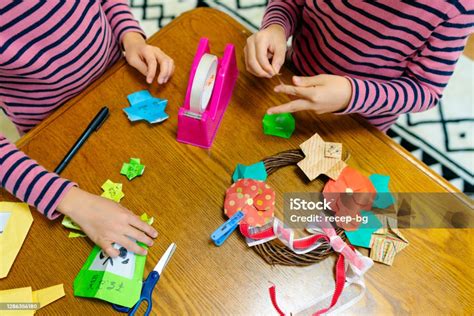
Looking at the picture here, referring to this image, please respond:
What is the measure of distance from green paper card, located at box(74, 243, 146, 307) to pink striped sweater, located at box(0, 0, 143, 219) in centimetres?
10

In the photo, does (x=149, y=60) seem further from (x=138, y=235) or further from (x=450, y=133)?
(x=450, y=133)

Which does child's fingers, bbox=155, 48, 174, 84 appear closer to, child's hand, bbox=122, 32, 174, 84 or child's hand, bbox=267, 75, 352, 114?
child's hand, bbox=122, 32, 174, 84

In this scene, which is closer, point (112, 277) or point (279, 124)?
point (112, 277)

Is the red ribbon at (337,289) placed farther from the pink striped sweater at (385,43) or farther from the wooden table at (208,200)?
the pink striped sweater at (385,43)

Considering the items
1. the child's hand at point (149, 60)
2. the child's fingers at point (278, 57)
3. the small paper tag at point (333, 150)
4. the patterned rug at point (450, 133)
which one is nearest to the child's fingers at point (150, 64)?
the child's hand at point (149, 60)

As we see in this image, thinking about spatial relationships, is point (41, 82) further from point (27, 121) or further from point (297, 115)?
point (297, 115)

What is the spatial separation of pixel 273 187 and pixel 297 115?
0.15 metres

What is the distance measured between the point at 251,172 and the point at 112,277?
26 centimetres

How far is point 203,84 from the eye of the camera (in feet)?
1.91

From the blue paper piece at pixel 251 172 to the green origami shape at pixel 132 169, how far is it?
15 cm

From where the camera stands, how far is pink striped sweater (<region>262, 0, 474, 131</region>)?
0.61 metres

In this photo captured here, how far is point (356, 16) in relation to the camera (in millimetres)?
682

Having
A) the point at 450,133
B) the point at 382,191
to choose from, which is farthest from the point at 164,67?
the point at 450,133

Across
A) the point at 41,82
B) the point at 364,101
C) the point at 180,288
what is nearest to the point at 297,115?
the point at 364,101
